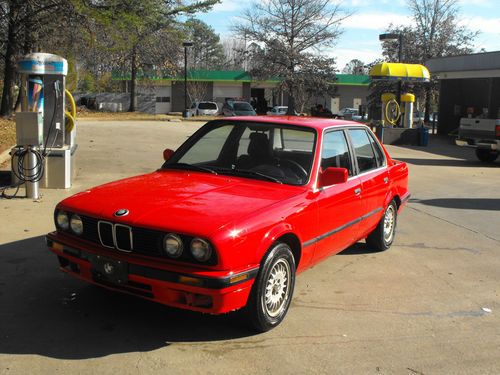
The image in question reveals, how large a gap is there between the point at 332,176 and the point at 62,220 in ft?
7.42

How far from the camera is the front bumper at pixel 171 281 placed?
11.3 ft

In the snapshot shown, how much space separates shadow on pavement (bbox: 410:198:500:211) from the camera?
9500mm

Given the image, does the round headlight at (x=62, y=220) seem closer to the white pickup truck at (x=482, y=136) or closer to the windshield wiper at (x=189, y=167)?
the windshield wiper at (x=189, y=167)

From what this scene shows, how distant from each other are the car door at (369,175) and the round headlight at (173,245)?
243 centimetres

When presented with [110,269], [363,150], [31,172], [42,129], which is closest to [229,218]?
[110,269]

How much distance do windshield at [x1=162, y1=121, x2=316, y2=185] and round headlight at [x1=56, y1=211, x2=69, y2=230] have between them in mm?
1268

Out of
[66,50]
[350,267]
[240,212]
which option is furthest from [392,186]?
[66,50]

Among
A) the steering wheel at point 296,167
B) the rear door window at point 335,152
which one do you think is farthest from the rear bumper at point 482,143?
the steering wheel at point 296,167

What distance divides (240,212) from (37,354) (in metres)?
1.68

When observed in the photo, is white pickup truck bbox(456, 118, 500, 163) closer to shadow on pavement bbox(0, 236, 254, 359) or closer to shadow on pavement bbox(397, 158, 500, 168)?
shadow on pavement bbox(397, 158, 500, 168)

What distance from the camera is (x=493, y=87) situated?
27078 millimetres

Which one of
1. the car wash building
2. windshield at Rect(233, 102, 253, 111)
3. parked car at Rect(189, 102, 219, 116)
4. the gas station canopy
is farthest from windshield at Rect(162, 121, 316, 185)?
parked car at Rect(189, 102, 219, 116)

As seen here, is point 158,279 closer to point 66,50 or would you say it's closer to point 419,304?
point 419,304

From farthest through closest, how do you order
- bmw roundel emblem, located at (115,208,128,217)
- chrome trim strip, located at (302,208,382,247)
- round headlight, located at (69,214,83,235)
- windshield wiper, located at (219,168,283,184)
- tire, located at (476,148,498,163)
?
tire, located at (476,148,498,163), windshield wiper, located at (219,168,283,184), chrome trim strip, located at (302,208,382,247), round headlight, located at (69,214,83,235), bmw roundel emblem, located at (115,208,128,217)
